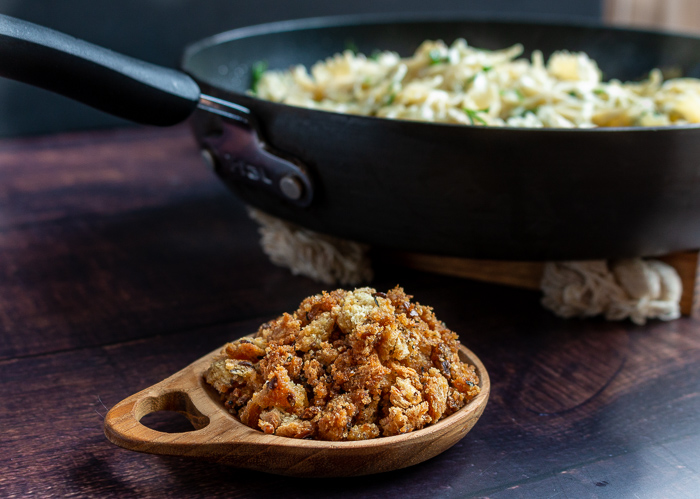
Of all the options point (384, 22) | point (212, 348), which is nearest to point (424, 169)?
point (212, 348)

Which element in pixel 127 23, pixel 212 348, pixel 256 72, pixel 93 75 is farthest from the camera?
pixel 127 23

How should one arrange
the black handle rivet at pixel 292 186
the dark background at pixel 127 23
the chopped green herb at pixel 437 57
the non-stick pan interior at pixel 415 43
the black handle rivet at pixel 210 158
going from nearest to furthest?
the black handle rivet at pixel 292 186, the black handle rivet at pixel 210 158, the chopped green herb at pixel 437 57, the non-stick pan interior at pixel 415 43, the dark background at pixel 127 23

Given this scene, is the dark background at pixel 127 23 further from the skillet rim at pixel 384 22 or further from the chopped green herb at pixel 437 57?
the chopped green herb at pixel 437 57

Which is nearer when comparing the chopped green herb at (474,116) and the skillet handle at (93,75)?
the skillet handle at (93,75)

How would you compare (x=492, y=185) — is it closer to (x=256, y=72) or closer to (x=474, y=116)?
(x=474, y=116)

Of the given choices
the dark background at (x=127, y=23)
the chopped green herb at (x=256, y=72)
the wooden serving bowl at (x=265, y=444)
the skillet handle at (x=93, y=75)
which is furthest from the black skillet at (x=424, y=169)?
the dark background at (x=127, y=23)

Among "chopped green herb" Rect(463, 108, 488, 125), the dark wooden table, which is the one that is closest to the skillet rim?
"chopped green herb" Rect(463, 108, 488, 125)

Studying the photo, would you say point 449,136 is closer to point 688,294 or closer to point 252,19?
point 688,294
